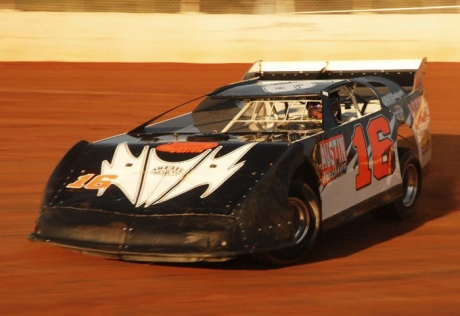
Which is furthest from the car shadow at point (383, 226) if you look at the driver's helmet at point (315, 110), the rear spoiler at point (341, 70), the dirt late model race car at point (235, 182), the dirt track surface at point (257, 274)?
the rear spoiler at point (341, 70)

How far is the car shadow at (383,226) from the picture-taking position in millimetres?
7047

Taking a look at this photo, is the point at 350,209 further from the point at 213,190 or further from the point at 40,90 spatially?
the point at 40,90

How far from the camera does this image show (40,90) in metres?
17.5

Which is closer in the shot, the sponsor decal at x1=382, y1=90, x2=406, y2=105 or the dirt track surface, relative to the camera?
the dirt track surface

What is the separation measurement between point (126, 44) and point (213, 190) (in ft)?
45.1

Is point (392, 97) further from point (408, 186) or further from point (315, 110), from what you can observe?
point (315, 110)

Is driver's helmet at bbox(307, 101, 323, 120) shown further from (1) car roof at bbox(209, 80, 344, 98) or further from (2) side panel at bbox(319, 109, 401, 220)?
(2) side panel at bbox(319, 109, 401, 220)

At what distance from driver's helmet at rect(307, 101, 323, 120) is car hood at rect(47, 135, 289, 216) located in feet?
3.82

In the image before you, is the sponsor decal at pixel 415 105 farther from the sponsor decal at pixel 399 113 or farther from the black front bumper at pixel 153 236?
the black front bumper at pixel 153 236

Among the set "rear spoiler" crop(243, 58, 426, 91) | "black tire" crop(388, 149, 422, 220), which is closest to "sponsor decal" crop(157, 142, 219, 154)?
"black tire" crop(388, 149, 422, 220)

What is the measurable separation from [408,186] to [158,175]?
2851 mm

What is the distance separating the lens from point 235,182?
6.66 m

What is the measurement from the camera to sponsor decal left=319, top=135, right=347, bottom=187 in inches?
283

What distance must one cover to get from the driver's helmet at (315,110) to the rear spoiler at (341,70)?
167 centimetres
